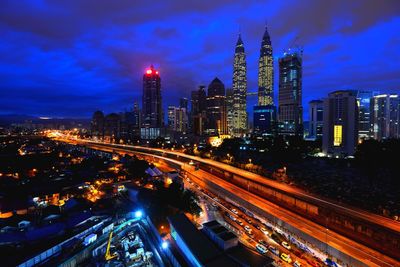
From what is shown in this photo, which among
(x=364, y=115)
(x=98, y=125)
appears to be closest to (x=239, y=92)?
(x=364, y=115)

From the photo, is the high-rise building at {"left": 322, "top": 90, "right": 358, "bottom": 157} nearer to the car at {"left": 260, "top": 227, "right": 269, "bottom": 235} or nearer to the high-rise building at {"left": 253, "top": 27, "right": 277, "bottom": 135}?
the car at {"left": 260, "top": 227, "right": 269, "bottom": 235}

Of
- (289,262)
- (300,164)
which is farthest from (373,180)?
(289,262)

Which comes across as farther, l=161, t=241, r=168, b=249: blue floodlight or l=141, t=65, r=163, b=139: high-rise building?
l=141, t=65, r=163, b=139: high-rise building

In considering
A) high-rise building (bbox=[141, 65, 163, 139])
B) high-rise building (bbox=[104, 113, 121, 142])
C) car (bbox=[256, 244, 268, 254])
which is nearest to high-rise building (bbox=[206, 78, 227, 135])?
high-rise building (bbox=[141, 65, 163, 139])

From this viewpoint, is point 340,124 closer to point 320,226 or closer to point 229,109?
point 320,226

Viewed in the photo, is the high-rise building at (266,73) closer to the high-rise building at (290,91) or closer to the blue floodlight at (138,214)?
the high-rise building at (290,91)

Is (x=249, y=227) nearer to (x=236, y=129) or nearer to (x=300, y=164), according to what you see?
(x=300, y=164)

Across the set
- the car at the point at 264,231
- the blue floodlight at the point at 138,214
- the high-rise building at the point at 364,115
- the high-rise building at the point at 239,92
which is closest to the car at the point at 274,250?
the car at the point at 264,231
